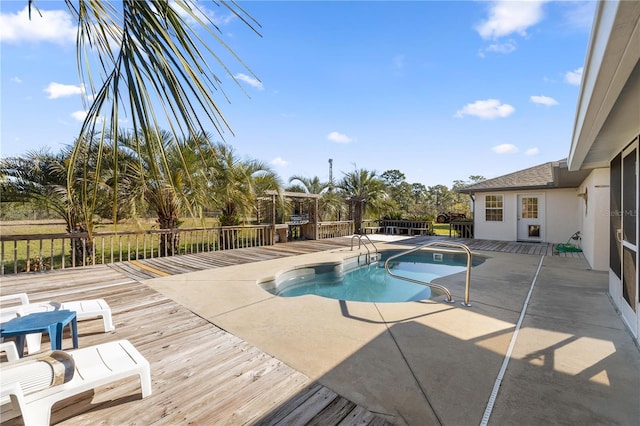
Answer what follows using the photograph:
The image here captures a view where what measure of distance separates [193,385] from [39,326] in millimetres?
1583

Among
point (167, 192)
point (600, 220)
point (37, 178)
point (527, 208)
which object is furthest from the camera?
point (527, 208)

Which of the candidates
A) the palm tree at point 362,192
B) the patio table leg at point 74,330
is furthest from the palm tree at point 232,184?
the patio table leg at point 74,330

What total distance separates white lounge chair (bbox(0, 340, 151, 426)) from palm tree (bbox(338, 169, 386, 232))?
1385 centimetres

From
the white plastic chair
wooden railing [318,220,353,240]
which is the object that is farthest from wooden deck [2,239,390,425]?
wooden railing [318,220,353,240]

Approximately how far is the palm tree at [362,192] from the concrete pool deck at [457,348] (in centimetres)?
1037

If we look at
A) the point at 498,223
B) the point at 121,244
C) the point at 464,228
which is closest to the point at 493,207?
the point at 498,223

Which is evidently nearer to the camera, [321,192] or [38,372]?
[38,372]

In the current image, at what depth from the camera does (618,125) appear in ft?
10.9

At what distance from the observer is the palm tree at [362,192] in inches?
627

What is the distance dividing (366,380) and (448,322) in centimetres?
180

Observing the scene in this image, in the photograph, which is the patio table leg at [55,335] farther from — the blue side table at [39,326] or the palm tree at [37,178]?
the palm tree at [37,178]

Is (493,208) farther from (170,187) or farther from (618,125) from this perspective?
(170,187)

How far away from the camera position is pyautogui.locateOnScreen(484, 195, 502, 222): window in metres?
12.7

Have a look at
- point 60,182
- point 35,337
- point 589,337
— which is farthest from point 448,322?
point 60,182
